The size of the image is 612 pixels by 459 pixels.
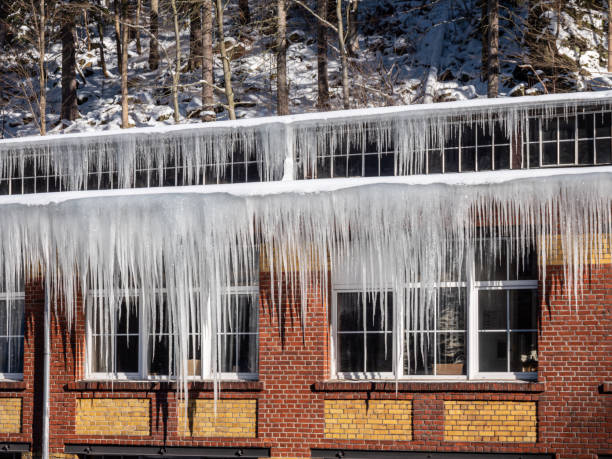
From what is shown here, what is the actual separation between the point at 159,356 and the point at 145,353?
21cm

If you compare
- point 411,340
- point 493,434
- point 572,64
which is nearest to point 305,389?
point 411,340

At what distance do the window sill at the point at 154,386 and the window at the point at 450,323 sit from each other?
124 cm

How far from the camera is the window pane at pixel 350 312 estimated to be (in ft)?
35.6

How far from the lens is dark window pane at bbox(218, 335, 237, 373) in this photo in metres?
11.4

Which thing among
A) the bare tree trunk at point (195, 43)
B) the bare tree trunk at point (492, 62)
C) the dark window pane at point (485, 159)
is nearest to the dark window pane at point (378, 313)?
the dark window pane at point (485, 159)

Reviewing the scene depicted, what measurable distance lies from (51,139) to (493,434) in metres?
8.11

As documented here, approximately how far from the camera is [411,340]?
10586 millimetres

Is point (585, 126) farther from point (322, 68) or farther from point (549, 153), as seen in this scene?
point (322, 68)

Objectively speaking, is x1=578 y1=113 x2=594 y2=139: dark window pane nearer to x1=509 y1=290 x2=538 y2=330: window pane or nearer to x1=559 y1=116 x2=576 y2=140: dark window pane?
x1=559 y1=116 x2=576 y2=140: dark window pane

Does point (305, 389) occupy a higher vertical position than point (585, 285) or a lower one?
lower

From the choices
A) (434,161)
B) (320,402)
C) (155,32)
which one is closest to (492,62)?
(434,161)

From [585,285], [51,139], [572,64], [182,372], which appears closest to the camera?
[585,285]

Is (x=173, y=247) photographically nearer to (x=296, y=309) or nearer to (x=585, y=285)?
(x=296, y=309)

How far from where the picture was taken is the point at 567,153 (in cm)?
1108
